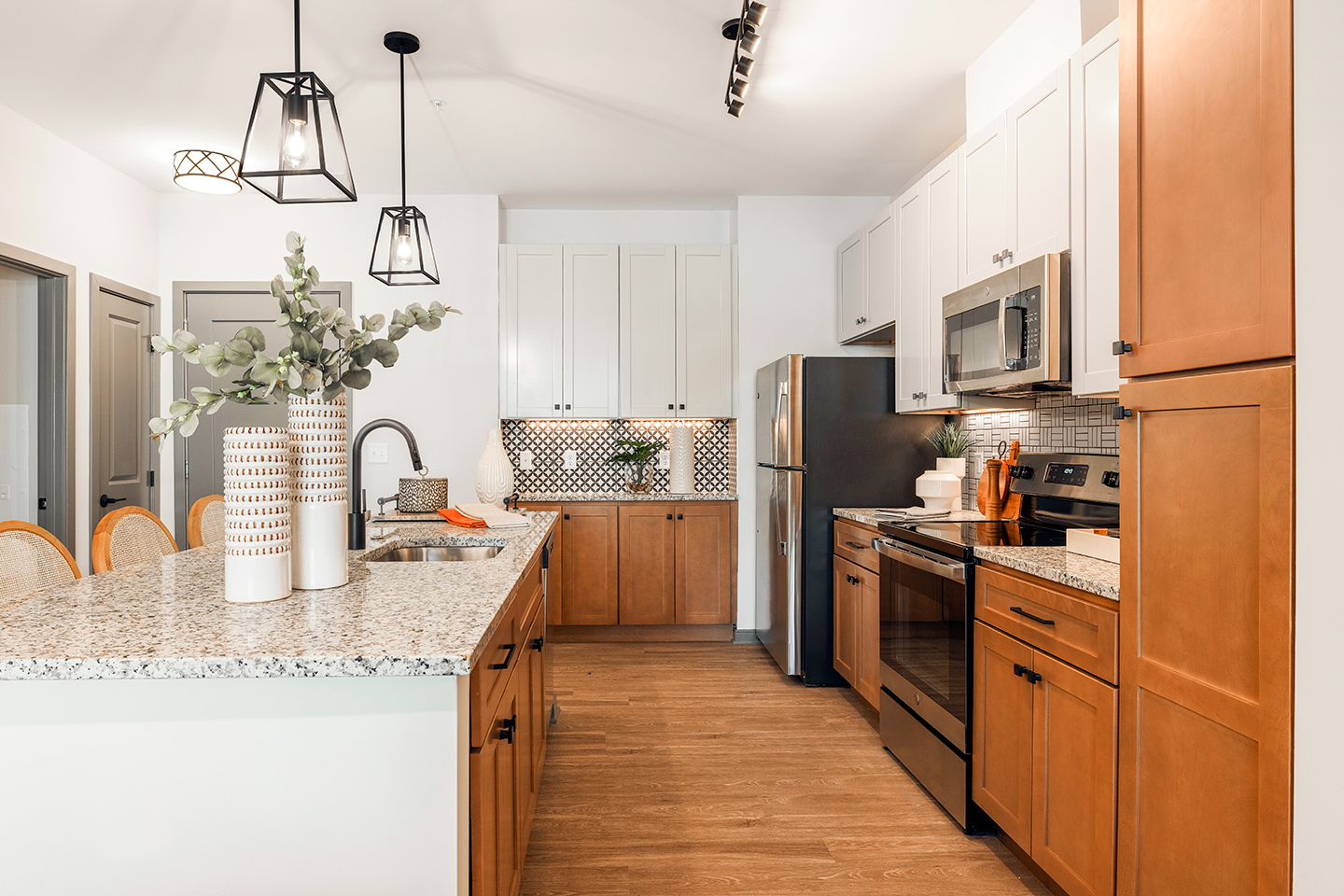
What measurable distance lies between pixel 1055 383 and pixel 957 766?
3.96 feet

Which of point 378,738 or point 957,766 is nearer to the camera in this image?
point 378,738

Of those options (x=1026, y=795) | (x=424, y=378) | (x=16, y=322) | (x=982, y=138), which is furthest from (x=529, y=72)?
(x=1026, y=795)

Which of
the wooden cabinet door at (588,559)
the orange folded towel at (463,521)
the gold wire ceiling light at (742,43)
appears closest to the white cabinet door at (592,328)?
the wooden cabinet door at (588,559)

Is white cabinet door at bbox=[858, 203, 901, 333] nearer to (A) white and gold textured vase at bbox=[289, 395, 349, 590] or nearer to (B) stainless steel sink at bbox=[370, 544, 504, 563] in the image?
(B) stainless steel sink at bbox=[370, 544, 504, 563]

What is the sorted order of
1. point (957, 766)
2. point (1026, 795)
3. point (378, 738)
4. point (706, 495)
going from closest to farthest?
point (378, 738) → point (1026, 795) → point (957, 766) → point (706, 495)

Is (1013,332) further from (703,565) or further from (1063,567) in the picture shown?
Answer: (703,565)

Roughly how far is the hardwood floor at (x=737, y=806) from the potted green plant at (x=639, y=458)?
4.56 ft

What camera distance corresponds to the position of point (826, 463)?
3654 mm

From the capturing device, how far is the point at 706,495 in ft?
14.9

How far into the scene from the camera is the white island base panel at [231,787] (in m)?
1.13

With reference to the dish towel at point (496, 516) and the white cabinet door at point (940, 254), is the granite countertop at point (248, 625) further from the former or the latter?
the white cabinet door at point (940, 254)

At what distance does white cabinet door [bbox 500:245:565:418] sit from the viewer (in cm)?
462

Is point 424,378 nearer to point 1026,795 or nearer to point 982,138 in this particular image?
point 982,138

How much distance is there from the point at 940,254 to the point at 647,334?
1.96 meters
